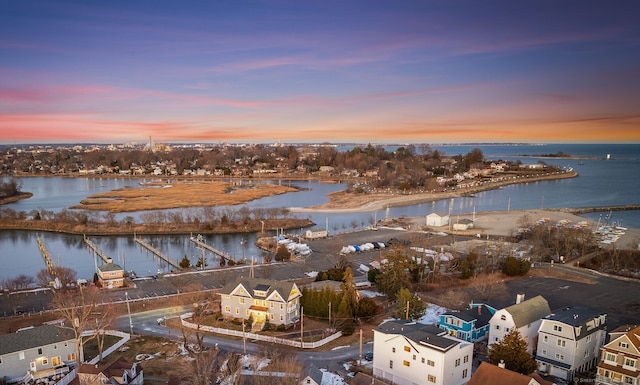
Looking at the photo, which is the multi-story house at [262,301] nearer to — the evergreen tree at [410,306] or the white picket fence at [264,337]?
the white picket fence at [264,337]

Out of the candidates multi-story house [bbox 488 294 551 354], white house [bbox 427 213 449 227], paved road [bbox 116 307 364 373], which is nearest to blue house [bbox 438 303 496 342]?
multi-story house [bbox 488 294 551 354]

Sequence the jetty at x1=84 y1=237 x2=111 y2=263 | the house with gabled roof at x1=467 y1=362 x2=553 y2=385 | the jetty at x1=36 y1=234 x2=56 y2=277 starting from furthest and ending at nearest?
the jetty at x1=84 y1=237 x2=111 y2=263
the jetty at x1=36 y1=234 x2=56 y2=277
the house with gabled roof at x1=467 y1=362 x2=553 y2=385

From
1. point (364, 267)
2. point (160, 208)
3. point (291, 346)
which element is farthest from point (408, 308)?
point (160, 208)

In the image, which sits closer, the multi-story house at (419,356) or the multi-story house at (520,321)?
the multi-story house at (419,356)

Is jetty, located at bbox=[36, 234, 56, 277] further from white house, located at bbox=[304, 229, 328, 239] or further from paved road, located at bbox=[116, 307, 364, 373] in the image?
white house, located at bbox=[304, 229, 328, 239]

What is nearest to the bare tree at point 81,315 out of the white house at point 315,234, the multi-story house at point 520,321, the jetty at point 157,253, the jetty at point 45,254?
the jetty at point 157,253

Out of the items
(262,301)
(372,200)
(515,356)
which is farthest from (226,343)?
(372,200)
